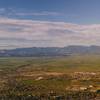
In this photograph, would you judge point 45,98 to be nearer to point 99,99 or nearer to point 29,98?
point 29,98

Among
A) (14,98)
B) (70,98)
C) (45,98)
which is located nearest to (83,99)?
(70,98)

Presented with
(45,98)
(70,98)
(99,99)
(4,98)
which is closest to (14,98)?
(4,98)

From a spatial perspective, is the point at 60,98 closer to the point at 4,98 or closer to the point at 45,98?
the point at 45,98

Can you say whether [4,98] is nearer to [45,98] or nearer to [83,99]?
[45,98]

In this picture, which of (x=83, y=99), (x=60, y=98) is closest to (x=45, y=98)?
(x=60, y=98)

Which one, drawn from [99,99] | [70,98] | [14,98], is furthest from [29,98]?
[99,99]

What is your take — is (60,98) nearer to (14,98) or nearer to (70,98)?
(70,98)
